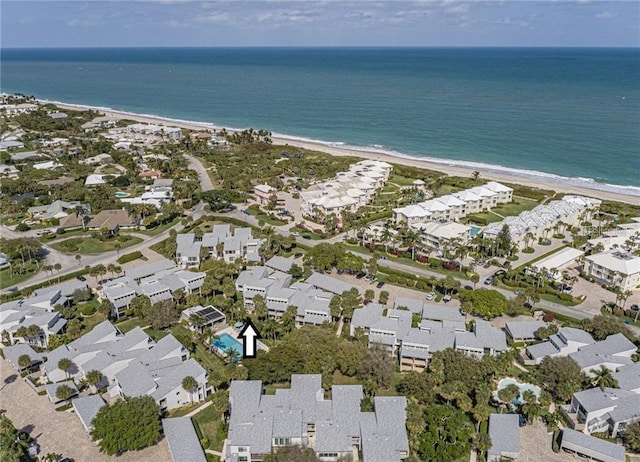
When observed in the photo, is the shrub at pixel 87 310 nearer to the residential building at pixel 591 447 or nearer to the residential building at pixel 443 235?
the residential building at pixel 443 235

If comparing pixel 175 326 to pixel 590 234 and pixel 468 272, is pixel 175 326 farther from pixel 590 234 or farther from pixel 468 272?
pixel 590 234

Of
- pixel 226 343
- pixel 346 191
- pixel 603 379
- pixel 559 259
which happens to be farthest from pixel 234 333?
pixel 346 191

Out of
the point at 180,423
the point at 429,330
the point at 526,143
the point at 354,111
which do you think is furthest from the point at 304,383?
the point at 354,111

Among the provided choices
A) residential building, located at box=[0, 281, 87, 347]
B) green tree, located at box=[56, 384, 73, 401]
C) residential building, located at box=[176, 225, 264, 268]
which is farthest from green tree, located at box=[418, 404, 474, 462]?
residential building, located at box=[0, 281, 87, 347]

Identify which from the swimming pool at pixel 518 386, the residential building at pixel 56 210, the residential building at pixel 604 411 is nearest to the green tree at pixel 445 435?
the swimming pool at pixel 518 386

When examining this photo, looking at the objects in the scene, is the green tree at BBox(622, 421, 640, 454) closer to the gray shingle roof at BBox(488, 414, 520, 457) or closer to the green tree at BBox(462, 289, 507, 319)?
the gray shingle roof at BBox(488, 414, 520, 457)

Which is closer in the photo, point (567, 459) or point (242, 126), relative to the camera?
point (567, 459)
